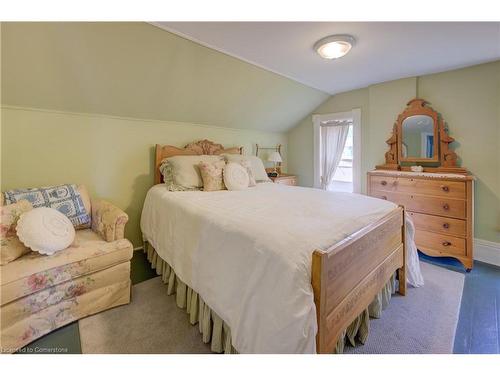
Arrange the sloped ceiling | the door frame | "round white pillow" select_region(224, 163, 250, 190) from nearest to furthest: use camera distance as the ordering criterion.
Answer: the sloped ceiling → "round white pillow" select_region(224, 163, 250, 190) → the door frame

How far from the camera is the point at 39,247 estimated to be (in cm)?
156

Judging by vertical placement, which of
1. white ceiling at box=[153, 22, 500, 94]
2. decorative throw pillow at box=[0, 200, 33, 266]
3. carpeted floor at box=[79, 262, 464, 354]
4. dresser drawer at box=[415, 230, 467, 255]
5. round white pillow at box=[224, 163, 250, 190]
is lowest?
carpeted floor at box=[79, 262, 464, 354]

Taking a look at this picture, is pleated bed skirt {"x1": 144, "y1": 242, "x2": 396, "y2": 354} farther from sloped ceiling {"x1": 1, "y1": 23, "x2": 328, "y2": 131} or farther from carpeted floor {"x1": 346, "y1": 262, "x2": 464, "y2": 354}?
sloped ceiling {"x1": 1, "y1": 23, "x2": 328, "y2": 131}

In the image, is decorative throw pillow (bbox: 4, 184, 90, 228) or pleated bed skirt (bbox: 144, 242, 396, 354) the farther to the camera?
decorative throw pillow (bbox: 4, 184, 90, 228)

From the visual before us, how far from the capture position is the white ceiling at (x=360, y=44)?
184cm

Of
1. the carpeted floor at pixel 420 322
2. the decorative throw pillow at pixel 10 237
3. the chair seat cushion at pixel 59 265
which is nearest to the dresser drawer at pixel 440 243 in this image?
the carpeted floor at pixel 420 322

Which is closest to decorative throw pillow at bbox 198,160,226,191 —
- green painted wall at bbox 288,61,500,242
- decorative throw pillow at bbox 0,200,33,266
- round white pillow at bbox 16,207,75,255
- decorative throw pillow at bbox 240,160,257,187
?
decorative throw pillow at bbox 240,160,257,187

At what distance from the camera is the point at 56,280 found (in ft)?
5.01

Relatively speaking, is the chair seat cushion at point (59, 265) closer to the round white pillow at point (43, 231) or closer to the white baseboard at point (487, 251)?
the round white pillow at point (43, 231)

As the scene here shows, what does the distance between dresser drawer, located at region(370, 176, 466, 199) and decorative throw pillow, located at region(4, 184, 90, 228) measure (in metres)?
3.16

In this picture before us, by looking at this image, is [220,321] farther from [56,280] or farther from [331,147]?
[331,147]

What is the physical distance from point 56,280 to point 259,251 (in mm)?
1374

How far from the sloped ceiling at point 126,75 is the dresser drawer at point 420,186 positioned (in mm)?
1699

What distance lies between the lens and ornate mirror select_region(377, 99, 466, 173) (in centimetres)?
277
